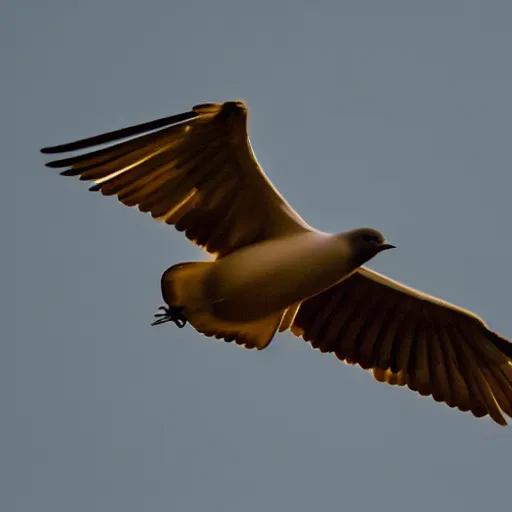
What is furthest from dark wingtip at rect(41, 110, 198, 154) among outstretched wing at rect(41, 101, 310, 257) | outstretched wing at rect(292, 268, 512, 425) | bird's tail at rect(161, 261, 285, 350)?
outstretched wing at rect(292, 268, 512, 425)

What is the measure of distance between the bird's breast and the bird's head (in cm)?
10

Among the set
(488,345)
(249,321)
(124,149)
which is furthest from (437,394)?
(124,149)

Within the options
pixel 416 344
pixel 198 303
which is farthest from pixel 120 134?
pixel 416 344

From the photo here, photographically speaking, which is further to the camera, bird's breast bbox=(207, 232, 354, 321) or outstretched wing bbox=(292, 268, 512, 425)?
outstretched wing bbox=(292, 268, 512, 425)

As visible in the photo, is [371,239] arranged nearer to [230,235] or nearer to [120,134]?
[230,235]

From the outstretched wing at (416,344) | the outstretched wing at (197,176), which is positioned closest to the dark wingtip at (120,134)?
the outstretched wing at (197,176)

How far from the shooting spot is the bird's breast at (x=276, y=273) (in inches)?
514

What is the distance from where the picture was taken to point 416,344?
14.9 meters

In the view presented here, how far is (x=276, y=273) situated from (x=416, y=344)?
2.42m

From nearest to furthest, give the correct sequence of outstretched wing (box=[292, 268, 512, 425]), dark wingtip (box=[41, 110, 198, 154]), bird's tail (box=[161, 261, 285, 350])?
dark wingtip (box=[41, 110, 198, 154]) < bird's tail (box=[161, 261, 285, 350]) < outstretched wing (box=[292, 268, 512, 425])

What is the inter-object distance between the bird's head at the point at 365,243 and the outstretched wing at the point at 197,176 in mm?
547

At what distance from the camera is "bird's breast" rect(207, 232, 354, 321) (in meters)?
13.1

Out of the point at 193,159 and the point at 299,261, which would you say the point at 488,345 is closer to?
the point at 299,261

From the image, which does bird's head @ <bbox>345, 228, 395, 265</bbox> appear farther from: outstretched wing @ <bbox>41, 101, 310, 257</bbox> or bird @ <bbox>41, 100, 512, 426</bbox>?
outstretched wing @ <bbox>41, 101, 310, 257</bbox>
